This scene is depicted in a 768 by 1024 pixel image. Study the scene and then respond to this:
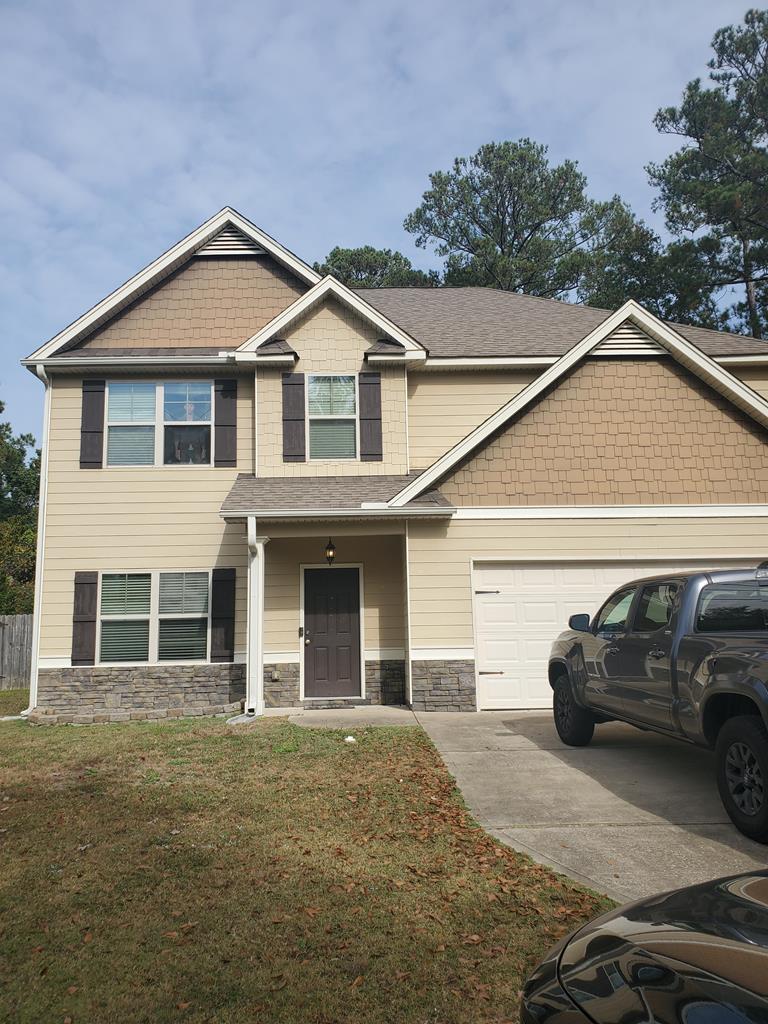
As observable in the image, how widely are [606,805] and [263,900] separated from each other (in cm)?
318

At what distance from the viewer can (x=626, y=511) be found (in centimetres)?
1130

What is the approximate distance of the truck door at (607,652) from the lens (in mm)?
7000

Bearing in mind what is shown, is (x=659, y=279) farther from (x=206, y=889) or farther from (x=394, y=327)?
(x=206, y=889)

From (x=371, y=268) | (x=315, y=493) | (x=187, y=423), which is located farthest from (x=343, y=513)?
(x=371, y=268)

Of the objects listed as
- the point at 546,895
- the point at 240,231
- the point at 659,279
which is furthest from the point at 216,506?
the point at 659,279

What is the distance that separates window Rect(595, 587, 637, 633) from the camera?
7.16 meters

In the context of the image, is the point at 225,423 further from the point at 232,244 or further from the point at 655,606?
the point at 655,606

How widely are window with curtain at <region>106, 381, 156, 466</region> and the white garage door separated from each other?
6.24m

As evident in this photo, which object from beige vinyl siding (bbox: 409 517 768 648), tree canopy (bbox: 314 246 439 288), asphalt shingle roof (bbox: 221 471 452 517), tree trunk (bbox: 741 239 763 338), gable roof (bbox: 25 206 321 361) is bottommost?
beige vinyl siding (bbox: 409 517 768 648)

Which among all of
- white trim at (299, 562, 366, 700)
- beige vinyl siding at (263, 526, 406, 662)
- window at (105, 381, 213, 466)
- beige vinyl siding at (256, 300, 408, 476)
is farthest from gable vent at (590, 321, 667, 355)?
window at (105, 381, 213, 466)

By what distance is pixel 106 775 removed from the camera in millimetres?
7211

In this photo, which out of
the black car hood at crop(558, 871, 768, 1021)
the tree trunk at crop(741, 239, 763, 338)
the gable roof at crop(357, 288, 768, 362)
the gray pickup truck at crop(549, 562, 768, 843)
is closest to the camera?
the black car hood at crop(558, 871, 768, 1021)

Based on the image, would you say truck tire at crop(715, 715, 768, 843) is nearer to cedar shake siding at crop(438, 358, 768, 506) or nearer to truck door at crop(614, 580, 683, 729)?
truck door at crop(614, 580, 683, 729)

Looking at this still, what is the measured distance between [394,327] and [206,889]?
10063mm
